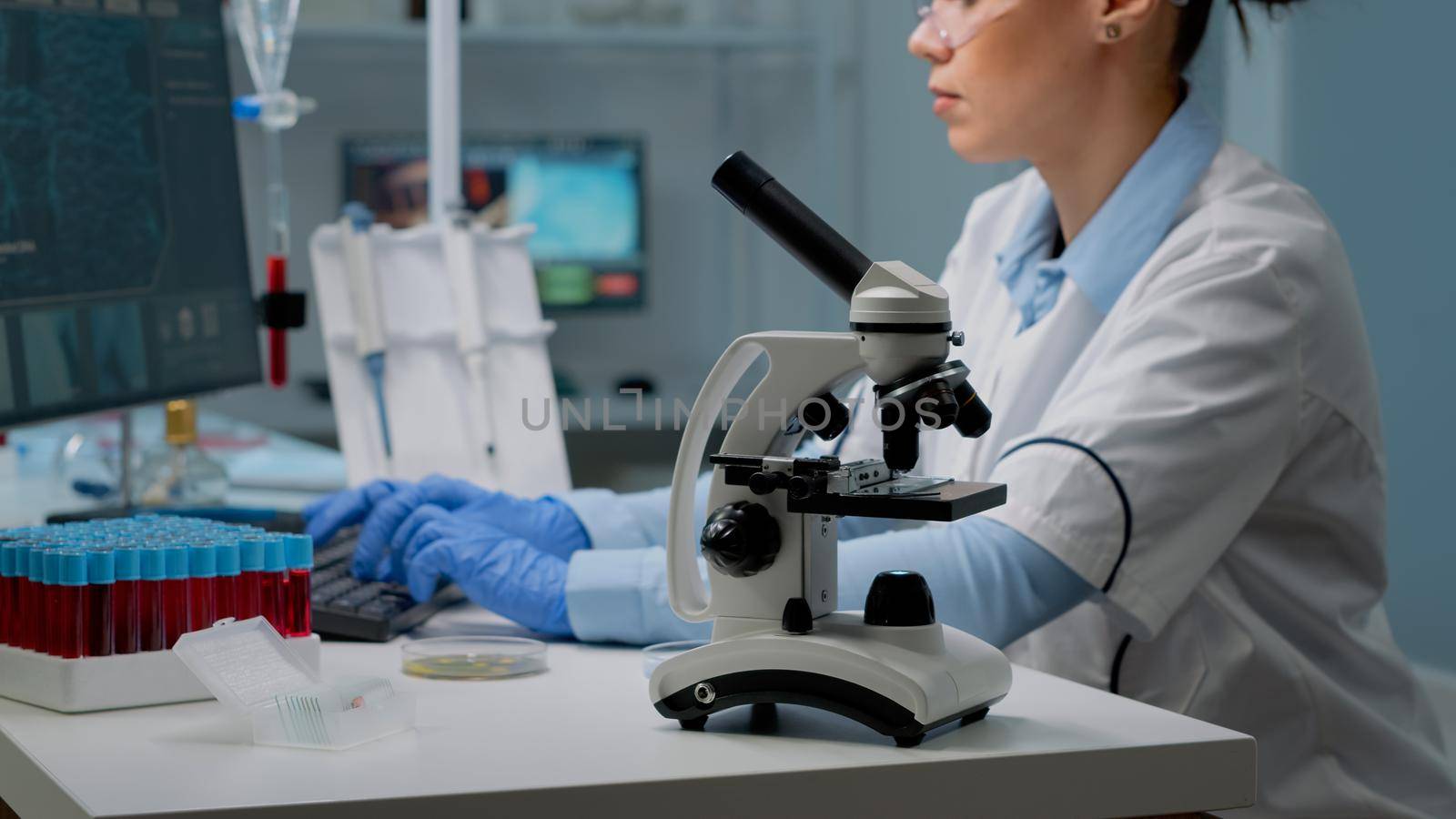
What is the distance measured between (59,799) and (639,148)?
411 cm

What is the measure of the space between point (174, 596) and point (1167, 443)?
704mm

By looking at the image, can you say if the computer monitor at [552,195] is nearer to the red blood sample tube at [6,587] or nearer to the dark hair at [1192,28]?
the dark hair at [1192,28]

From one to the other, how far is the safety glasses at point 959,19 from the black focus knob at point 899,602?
2.29 ft

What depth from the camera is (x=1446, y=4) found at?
2795 millimetres

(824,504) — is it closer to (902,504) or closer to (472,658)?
(902,504)

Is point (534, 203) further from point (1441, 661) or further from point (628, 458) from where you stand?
point (1441, 661)

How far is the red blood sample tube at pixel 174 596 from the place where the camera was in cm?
84

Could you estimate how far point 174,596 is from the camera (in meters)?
0.85

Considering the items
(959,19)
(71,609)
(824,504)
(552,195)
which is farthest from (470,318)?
(552,195)

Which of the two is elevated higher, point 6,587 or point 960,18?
point 960,18

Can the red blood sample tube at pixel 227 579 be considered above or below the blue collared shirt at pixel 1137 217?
below

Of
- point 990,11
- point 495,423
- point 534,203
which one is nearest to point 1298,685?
point 990,11

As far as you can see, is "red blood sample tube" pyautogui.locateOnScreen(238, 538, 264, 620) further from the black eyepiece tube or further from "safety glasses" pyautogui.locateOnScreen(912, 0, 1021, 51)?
"safety glasses" pyautogui.locateOnScreen(912, 0, 1021, 51)

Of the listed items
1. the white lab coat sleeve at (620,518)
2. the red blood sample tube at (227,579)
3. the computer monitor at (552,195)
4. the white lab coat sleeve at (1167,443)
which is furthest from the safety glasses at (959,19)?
the computer monitor at (552,195)
